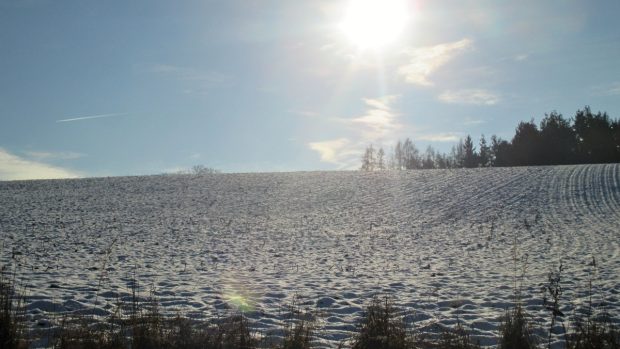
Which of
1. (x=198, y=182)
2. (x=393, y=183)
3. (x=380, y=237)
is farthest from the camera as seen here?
(x=198, y=182)

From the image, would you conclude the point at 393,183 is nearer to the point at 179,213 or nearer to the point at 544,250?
the point at 179,213

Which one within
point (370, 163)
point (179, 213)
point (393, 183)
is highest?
point (370, 163)

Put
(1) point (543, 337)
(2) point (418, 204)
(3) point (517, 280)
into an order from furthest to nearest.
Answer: (2) point (418, 204), (3) point (517, 280), (1) point (543, 337)

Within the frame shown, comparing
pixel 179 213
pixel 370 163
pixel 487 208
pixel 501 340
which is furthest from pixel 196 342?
pixel 370 163

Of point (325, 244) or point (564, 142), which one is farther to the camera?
point (564, 142)

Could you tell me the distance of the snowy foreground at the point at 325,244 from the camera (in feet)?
29.8

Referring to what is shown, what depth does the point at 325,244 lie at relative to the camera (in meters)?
18.5

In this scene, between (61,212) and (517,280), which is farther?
(61,212)

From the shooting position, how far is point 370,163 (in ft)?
295

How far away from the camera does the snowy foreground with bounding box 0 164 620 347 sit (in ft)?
29.8

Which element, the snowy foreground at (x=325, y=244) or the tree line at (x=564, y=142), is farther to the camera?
the tree line at (x=564, y=142)

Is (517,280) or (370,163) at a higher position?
(370,163)

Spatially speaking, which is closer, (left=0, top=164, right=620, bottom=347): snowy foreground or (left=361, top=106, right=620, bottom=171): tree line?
(left=0, top=164, right=620, bottom=347): snowy foreground

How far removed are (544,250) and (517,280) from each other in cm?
595
